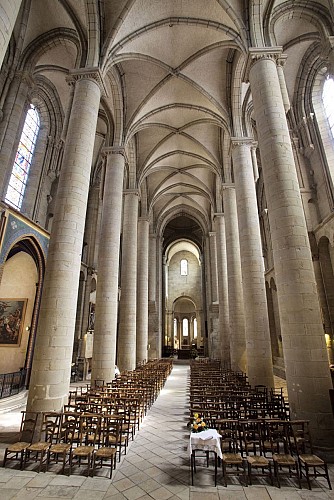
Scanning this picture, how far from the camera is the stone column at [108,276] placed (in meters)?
10.4

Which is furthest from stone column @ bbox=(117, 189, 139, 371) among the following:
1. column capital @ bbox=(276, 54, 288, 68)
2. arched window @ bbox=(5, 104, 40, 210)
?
column capital @ bbox=(276, 54, 288, 68)

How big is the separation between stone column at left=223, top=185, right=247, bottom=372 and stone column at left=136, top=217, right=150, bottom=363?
7.31m

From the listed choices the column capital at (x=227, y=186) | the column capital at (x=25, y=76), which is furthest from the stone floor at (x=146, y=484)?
the column capital at (x=227, y=186)

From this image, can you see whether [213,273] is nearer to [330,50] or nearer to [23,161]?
[23,161]

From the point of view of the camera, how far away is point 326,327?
1191cm

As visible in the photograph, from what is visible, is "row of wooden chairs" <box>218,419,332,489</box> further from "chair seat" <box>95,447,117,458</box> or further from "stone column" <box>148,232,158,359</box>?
"stone column" <box>148,232,158,359</box>

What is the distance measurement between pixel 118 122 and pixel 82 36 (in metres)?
4.19

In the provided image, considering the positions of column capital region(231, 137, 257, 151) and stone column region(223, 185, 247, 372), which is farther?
column capital region(231, 137, 257, 151)

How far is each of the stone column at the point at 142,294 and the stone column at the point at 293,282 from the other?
1391 centimetres

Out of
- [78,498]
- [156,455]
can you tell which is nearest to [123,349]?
[156,455]

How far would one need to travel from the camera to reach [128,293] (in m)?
15.3

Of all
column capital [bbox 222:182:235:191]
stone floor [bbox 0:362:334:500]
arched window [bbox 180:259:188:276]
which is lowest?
stone floor [bbox 0:362:334:500]

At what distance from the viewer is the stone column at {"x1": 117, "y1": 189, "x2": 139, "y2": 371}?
46.8 feet

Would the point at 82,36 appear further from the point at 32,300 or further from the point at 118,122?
the point at 32,300
